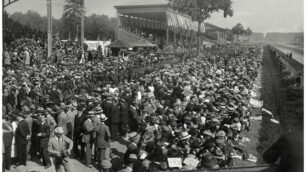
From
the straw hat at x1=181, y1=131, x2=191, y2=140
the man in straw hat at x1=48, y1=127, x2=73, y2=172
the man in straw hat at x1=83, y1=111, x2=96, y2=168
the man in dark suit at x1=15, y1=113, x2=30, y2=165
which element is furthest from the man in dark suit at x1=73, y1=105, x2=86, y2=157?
the straw hat at x1=181, y1=131, x2=191, y2=140

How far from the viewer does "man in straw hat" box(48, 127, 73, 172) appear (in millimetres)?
5965

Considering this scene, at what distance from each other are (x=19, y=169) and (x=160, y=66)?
15.0 m

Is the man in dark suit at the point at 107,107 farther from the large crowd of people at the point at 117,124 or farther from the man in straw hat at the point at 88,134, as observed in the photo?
the man in straw hat at the point at 88,134

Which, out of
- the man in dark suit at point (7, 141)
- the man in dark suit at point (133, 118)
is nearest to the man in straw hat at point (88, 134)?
the man in dark suit at point (7, 141)

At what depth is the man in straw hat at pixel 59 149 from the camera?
5.96 m

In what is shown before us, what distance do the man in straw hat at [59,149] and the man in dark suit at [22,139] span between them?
3.00 ft

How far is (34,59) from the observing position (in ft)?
46.4

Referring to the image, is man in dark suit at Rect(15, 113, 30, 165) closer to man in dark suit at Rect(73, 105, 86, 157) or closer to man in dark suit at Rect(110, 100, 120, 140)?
Answer: man in dark suit at Rect(73, 105, 86, 157)

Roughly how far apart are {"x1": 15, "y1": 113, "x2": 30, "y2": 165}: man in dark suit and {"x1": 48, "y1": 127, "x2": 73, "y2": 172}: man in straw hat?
3.00 feet

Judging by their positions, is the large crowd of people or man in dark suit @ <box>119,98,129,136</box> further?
man in dark suit @ <box>119,98,129,136</box>

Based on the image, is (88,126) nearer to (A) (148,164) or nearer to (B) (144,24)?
(A) (148,164)

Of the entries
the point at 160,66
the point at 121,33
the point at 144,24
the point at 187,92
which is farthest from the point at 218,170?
the point at 144,24

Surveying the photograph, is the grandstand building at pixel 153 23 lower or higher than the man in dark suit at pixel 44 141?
higher

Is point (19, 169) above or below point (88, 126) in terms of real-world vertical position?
below
